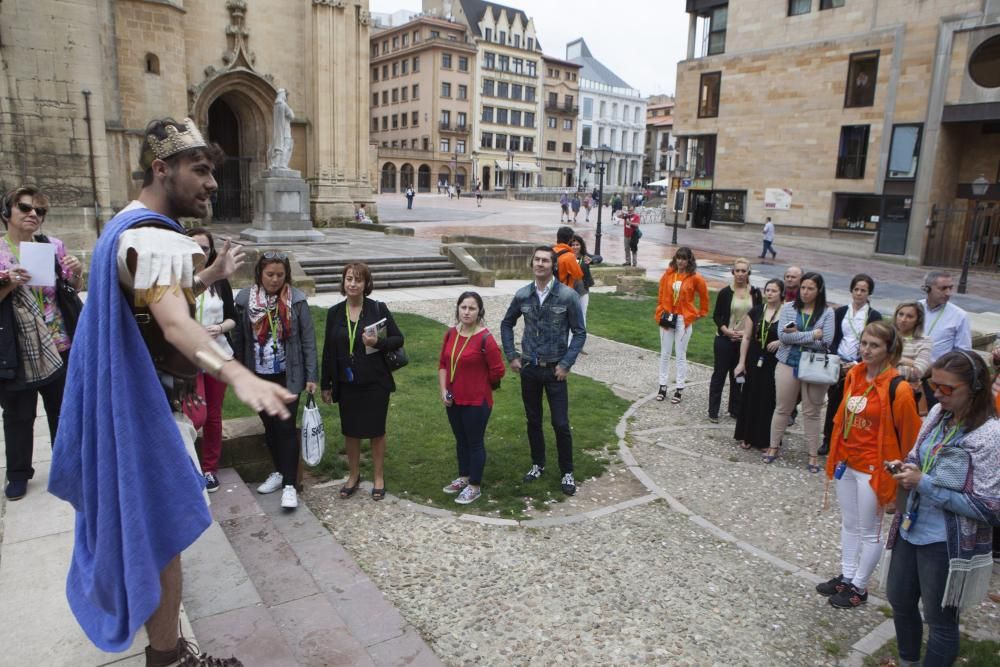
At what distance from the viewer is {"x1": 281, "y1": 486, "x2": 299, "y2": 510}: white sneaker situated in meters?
5.17

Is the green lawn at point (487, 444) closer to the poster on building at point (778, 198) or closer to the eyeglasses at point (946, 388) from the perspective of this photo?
the eyeglasses at point (946, 388)

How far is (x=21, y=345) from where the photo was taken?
443 cm

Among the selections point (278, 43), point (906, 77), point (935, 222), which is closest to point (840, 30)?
point (906, 77)

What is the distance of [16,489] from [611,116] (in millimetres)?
106151

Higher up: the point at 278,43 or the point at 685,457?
the point at 278,43

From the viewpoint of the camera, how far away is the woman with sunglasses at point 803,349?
6.43m

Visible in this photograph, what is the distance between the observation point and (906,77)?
2864 cm

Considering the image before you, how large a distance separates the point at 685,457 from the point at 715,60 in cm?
3464

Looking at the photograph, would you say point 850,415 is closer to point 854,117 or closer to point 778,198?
point 854,117

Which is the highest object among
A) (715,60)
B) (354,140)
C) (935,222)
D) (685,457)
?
(715,60)

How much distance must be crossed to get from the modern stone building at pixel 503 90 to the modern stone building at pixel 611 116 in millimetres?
10951

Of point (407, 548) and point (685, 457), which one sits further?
point (685, 457)

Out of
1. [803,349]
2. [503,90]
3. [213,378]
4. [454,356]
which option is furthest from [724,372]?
[503,90]

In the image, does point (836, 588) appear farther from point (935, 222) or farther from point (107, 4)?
point (935, 222)
